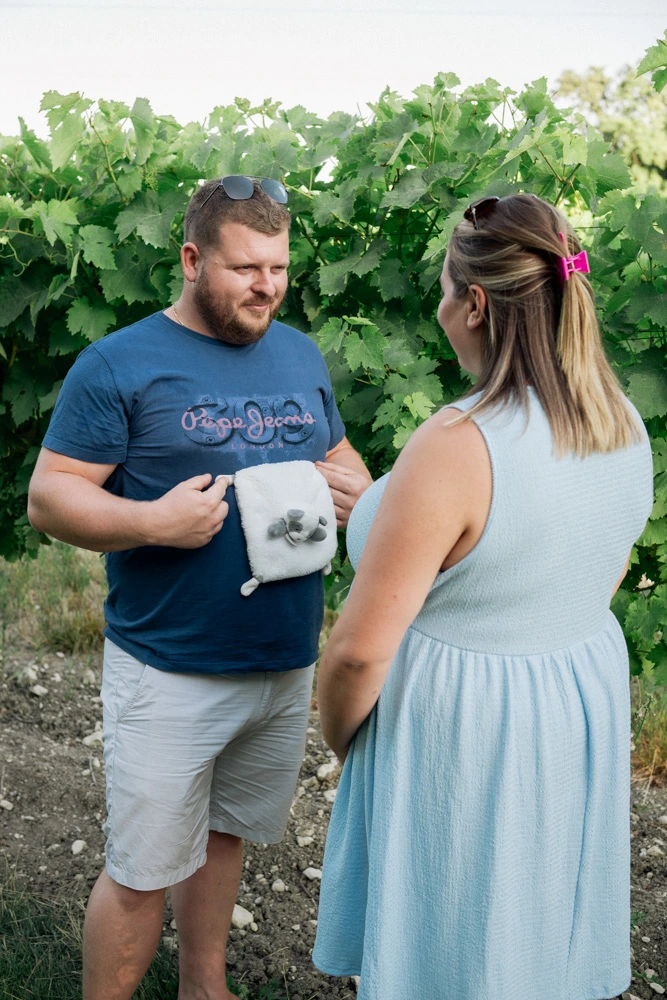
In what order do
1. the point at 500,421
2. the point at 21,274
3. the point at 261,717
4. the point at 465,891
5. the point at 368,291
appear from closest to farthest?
the point at 500,421 < the point at 465,891 < the point at 261,717 < the point at 368,291 < the point at 21,274

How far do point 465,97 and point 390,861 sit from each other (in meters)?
2.00

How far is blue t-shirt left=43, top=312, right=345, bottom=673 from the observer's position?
196 cm

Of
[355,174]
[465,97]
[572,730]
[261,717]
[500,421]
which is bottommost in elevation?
[261,717]

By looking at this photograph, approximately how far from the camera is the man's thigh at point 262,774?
230 centimetres

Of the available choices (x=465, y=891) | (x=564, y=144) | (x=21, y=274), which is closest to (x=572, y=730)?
(x=465, y=891)

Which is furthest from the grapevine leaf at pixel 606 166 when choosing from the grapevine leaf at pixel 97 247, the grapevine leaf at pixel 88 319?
the grapevine leaf at pixel 88 319

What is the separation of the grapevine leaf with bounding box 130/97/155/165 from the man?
739mm

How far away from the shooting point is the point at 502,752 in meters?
1.48

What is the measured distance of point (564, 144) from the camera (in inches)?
89.4

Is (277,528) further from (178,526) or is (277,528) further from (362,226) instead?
(362,226)

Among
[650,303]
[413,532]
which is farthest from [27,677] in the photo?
[413,532]

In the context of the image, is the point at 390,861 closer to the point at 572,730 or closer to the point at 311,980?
the point at 572,730

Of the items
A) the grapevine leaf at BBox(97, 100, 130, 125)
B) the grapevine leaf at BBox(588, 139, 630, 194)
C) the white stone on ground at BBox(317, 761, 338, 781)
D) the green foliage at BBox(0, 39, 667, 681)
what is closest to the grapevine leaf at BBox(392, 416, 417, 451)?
the green foliage at BBox(0, 39, 667, 681)

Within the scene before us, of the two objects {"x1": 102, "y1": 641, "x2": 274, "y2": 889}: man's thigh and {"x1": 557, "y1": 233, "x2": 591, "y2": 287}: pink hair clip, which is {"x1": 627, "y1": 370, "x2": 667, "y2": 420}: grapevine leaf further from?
{"x1": 102, "y1": 641, "x2": 274, "y2": 889}: man's thigh
